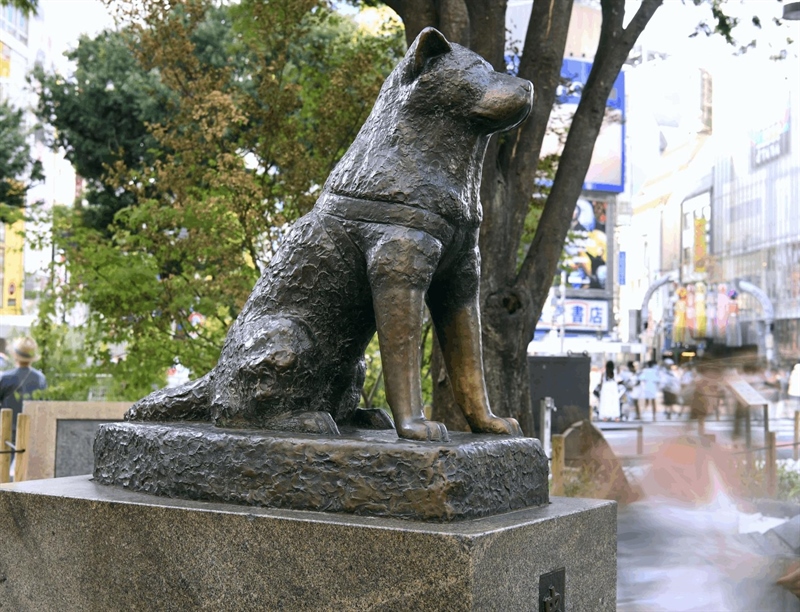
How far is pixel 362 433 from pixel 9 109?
17176mm

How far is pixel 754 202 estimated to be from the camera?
982 cm

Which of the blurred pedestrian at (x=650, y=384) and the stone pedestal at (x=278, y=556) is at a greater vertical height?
the blurred pedestrian at (x=650, y=384)

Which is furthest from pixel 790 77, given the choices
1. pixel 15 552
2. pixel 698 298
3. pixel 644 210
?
pixel 15 552

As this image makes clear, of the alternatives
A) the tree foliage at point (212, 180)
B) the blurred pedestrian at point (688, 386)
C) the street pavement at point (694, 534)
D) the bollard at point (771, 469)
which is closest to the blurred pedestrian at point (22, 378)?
the tree foliage at point (212, 180)

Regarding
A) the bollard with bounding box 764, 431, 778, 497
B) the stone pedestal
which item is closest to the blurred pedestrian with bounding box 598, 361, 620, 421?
the bollard with bounding box 764, 431, 778, 497

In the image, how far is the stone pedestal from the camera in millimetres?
2410

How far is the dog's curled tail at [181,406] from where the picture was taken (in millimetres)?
3297

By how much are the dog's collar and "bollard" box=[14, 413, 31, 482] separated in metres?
5.10

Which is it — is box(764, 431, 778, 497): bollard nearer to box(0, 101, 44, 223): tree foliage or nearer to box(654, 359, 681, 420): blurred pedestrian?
box(654, 359, 681, 420): blurred pedestrian

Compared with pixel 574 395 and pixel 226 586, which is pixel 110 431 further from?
pixel 574 395

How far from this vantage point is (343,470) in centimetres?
263

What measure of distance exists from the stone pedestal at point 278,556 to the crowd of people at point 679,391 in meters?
6.27

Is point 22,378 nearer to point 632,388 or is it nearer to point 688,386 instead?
point 688,386

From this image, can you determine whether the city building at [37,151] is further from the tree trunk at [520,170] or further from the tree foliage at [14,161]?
the tree trunk at [520,170]
